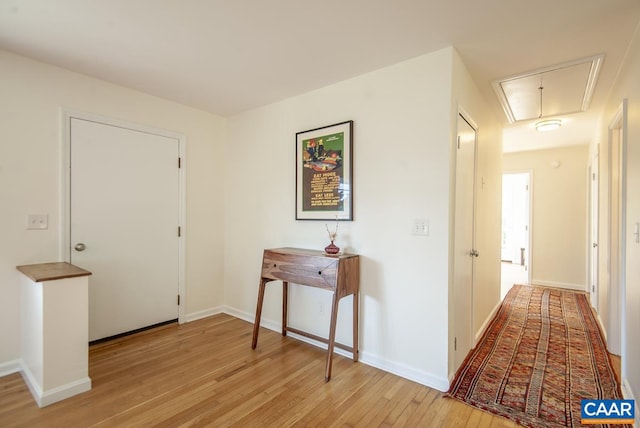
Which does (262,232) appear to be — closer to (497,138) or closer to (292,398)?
(292,398)

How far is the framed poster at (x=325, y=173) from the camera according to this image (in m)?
2.71

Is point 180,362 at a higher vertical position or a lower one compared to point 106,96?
lower

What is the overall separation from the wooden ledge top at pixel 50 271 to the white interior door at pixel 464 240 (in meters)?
2.73

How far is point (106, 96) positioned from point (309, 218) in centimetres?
225

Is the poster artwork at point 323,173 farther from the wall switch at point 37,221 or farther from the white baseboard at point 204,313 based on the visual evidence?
the wall switch at point 37,221

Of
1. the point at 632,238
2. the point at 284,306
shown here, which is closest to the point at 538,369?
the point at 632,238

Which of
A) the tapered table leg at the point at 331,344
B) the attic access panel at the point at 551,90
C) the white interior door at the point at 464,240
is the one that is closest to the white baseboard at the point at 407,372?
the white interior door at the point at 464,240

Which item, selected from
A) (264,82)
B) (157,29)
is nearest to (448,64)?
(264,82)

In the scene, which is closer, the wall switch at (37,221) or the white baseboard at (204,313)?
the wall switch at (37,221)

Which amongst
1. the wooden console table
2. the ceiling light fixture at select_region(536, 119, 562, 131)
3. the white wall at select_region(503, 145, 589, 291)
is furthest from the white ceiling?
the white wall at select_region(503, 145, 589, 291)

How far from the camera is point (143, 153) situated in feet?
10.3

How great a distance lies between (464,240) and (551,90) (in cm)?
174

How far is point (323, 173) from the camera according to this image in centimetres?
290

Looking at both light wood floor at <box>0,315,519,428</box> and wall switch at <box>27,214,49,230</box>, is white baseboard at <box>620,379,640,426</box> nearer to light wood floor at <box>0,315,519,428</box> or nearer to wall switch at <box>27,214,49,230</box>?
light wood floor at <box>0,315,519,428</box>
